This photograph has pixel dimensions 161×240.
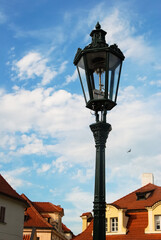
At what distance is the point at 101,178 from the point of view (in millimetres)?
5727

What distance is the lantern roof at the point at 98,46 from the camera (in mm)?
6215

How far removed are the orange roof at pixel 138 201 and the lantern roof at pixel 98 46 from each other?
21.4 m

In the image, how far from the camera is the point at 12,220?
25719 mm

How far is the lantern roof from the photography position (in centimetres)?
622

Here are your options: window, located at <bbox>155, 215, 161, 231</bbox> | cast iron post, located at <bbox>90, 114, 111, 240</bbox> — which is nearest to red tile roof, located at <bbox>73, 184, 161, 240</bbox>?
window, located at <bbox>155, 215, 161, 231</bbox>

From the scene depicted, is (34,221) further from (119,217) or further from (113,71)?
(113,71)

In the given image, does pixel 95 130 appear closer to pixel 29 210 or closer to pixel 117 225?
pixel 117 225

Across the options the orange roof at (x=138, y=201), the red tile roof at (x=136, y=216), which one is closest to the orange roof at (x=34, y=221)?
the red tile roof at (x=136, y=216)

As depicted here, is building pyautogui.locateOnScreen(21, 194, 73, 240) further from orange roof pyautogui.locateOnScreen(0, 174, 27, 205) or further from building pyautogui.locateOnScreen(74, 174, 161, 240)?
building pyautogui.locateOnScreen(74, 174, 161, 240)

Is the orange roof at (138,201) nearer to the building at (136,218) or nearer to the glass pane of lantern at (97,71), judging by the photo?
the building at (136,218)

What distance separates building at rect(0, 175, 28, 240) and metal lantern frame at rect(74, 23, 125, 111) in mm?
19756

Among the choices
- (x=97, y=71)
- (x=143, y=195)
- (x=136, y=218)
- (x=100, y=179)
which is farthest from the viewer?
(x=143, y=195)

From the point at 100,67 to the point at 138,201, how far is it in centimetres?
2383

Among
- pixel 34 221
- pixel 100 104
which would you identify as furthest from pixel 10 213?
pixel 100 104
